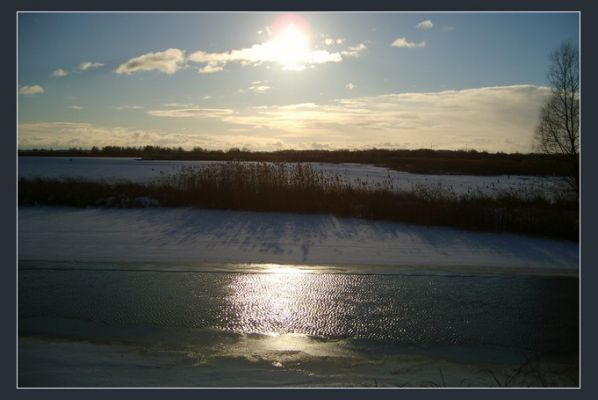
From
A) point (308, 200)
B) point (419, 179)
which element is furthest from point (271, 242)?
point (419, 179)

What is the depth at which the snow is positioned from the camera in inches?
363

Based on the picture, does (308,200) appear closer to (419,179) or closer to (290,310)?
(290,310)

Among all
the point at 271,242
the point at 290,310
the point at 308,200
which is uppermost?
the point at 308,200

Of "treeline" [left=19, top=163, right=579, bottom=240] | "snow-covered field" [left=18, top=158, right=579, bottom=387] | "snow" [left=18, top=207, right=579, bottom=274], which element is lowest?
"snow-covered field" [left=18, top=158, right=579, bottom=387]

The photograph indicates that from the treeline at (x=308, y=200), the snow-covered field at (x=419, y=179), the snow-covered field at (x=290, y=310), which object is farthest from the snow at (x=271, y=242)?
the snow-covered field at (x=419, y=179)

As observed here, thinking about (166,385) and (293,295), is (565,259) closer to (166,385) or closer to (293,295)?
(293,295)

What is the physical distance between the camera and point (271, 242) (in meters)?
10.6

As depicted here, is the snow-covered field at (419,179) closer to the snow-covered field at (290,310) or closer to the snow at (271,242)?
the snow at (271,242)

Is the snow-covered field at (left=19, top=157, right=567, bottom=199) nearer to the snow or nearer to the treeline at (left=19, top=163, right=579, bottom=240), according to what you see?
the treeline at (left=19, top=163, right=579, bottom=240)

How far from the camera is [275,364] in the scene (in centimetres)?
514

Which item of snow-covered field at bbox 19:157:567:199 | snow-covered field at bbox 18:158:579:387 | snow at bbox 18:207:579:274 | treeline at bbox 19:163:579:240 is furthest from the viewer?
snow-covered field at bbox 19:157:567:199

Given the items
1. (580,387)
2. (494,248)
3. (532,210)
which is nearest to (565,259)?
(494,248)

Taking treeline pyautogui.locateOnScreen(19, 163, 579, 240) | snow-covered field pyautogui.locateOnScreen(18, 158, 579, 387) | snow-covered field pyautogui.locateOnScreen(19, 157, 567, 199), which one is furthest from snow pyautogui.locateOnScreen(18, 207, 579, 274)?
snow-covered field pyautogui.locateOnScreen(19, 157, 567, 199)

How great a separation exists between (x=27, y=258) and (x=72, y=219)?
407cm
